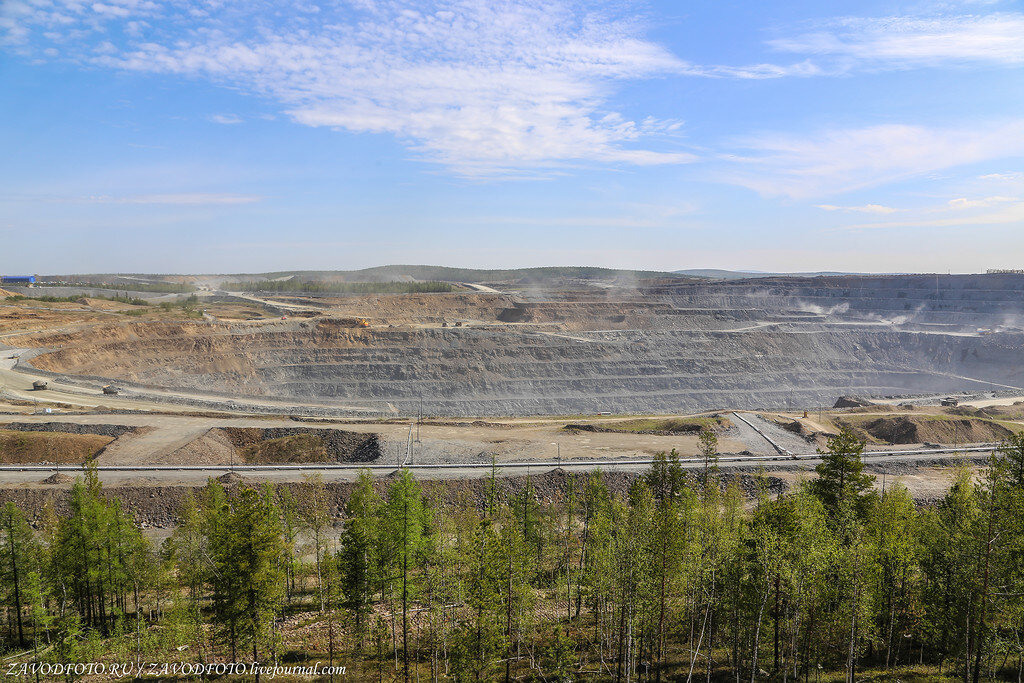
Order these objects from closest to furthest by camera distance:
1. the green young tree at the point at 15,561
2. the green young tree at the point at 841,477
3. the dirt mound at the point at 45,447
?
the green young tree at the point at 15,561 → the green young tree at the point at 841,477 → the dirt mound at the point at 45,447

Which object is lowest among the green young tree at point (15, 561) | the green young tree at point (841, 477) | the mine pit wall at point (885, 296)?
the green young tree at point (15, 561)

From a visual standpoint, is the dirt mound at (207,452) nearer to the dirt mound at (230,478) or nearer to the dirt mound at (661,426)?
the dirt mound at (230,478)

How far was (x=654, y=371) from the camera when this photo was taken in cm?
10994

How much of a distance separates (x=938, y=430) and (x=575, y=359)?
55626mm

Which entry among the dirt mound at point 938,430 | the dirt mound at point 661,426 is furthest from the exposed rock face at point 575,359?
the dirt mound at point 938,430

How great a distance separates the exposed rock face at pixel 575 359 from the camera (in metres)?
97.6

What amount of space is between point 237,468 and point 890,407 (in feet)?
259

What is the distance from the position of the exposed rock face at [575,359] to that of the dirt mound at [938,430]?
103 ft

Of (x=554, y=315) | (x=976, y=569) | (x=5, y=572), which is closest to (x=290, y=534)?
(x=5, y=572)

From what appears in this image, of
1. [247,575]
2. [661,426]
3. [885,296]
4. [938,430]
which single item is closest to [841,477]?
[247,575]

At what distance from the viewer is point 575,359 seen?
111m

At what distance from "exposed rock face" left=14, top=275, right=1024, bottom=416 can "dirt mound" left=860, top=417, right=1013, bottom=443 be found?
31279 mm

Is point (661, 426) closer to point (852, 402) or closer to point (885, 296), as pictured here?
point (852, 402)

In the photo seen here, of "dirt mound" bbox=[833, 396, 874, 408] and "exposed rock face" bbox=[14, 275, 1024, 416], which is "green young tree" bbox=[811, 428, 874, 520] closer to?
"exposed rock face" bbox=[14, 275, 1024, 416]
